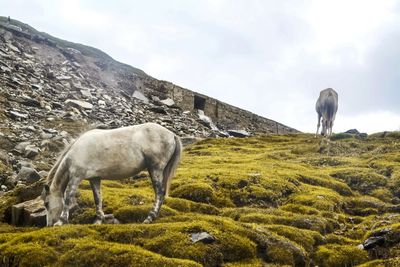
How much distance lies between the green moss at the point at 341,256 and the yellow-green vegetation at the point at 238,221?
28 mm

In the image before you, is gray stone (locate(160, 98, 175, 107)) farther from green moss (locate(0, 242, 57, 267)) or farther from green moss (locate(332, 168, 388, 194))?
green moss (locate(0, 242, 57, 267))

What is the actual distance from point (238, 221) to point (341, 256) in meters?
3.91

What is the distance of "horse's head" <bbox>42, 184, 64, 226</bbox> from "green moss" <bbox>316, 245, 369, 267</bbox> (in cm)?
776

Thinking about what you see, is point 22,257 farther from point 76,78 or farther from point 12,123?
point 76,78

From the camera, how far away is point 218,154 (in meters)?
35.9

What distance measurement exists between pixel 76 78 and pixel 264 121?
97.3 ft

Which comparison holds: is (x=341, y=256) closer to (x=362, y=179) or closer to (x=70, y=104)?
(x=362, y=179)

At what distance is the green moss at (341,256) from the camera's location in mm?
13961

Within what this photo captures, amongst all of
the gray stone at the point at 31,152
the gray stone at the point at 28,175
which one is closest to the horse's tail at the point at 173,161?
the gray stone at the point at 28,175

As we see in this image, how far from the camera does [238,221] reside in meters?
16.9

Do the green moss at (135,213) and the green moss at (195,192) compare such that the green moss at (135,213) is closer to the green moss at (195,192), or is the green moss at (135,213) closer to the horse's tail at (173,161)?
the horse's tail at (173,161)

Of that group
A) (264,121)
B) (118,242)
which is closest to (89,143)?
(118,242)

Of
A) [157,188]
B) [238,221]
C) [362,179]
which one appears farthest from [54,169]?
[362,179]

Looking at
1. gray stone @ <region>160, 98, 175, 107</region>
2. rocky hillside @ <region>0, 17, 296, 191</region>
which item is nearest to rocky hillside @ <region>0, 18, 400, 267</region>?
rocky hillside @ <region>0, 17, 296, 191</region>
